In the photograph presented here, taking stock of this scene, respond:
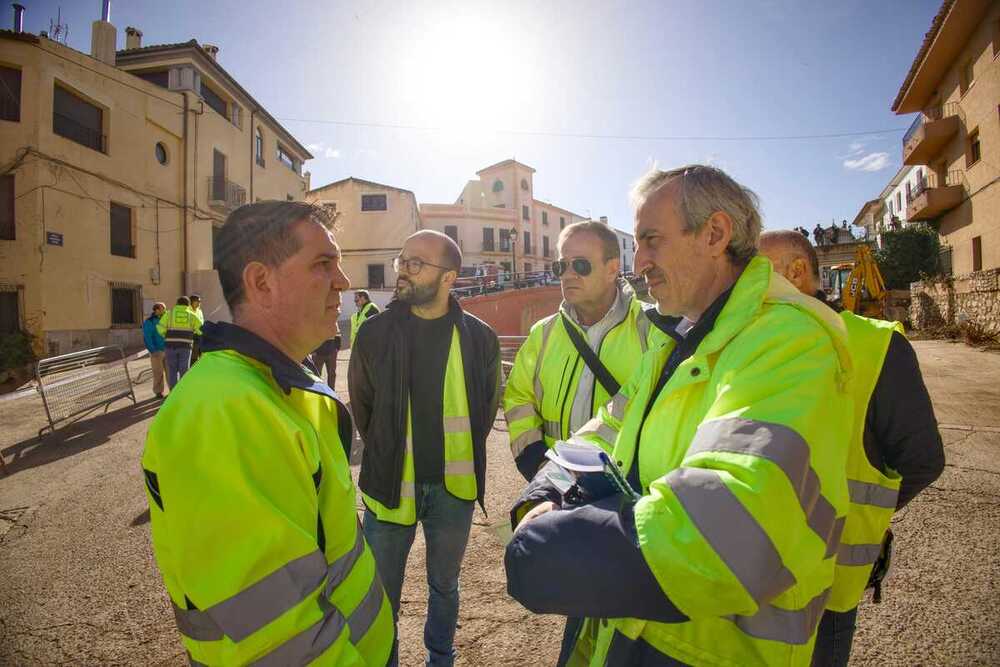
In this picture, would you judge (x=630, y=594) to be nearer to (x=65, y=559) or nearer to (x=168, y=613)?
(x=168, y=613)

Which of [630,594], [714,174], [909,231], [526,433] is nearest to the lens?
[630,594]

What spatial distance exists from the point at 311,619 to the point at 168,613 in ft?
8.43

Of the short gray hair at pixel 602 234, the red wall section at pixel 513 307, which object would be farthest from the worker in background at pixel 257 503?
the red wall section at pixel 513 307

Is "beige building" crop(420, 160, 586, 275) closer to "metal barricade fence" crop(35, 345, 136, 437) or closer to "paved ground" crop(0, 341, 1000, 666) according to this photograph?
"metal barricade fence" crop(35, 345, 136, 437)

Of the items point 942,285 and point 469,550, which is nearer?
point 469,550

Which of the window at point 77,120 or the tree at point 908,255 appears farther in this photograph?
the tree at point 908,255

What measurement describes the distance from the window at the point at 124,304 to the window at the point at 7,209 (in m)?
2.86

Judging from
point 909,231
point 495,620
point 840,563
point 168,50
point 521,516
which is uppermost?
point 168,50

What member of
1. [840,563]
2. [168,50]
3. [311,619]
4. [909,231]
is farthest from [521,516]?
[909,231]

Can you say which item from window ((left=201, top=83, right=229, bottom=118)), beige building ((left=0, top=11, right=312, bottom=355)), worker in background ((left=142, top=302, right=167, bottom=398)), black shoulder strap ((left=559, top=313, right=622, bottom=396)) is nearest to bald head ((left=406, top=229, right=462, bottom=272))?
black shoulder strap ((left=559, top=313, right=622, bottom=396))

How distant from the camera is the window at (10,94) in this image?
1301cm

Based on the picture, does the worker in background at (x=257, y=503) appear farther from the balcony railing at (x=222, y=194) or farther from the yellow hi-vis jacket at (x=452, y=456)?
the balcony railing at (x=222, y=194)

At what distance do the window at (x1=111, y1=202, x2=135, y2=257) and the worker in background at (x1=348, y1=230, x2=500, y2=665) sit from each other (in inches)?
729

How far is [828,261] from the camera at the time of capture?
31.7 metres
